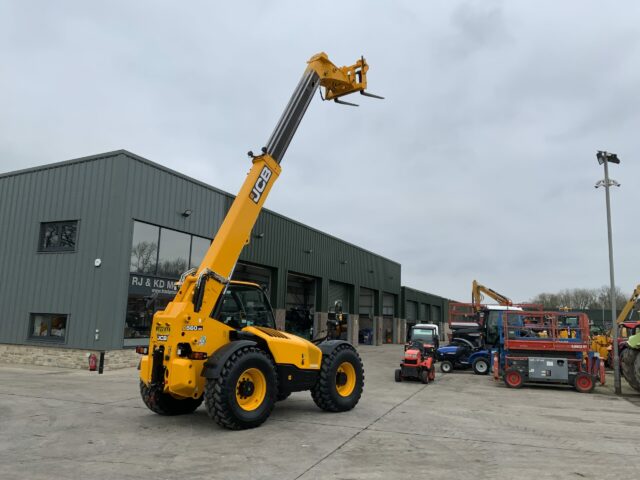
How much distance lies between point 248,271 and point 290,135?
16.4m

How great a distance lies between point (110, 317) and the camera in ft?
53.8

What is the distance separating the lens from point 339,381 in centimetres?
985

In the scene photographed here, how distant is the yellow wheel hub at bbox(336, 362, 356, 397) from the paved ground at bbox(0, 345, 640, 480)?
0.48m

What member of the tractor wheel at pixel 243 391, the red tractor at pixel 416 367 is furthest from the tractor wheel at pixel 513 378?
the tractor wheel at pixel 243 391

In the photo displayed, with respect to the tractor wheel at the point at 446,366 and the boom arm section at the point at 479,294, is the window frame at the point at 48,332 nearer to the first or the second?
the tractor wheel at the point at 446,366

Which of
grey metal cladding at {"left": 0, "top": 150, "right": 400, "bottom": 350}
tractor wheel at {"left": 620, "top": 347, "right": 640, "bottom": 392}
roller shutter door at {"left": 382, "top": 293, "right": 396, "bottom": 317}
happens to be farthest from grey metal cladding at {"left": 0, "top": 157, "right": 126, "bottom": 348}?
roller shutter door at {"left": 382, "top": 293, "right": 396, "bottom": 317}

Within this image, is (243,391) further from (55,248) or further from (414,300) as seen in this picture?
(414,300)

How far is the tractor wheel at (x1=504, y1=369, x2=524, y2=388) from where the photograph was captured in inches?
587

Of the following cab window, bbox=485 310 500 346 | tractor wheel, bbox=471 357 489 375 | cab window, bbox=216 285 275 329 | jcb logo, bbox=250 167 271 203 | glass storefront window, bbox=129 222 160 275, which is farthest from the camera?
cab window, bbox=485 310 500 346

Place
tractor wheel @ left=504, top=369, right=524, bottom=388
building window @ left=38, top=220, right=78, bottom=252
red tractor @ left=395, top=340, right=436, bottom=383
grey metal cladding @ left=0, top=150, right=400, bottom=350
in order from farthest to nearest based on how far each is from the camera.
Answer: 1. building window @ left=38, top=220, right=78, bottom=252
2. grey metal cladding @ left=0, top=150, right=400, bottom=350
3. red tractor @ left=395, top=340, right=436, bottom=383
4. tractor wheel @ left=504, top=369, right=524, bottom=388

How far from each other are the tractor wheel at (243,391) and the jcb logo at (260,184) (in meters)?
2.90

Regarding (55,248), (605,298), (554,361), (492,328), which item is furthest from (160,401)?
(605,298)

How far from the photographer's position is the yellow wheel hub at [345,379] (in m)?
9.80

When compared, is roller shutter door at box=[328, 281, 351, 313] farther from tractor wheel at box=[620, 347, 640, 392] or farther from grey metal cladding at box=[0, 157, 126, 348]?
tractor wheel at box=[620, 347, 640, 392]
